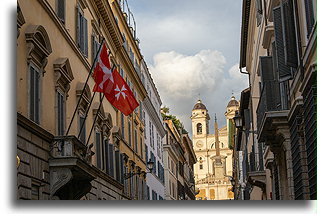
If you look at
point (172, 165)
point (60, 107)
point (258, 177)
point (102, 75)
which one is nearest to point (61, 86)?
point (60, 107)

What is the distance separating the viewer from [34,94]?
516 inches

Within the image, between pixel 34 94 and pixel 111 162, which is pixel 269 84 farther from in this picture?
pixel 111 162

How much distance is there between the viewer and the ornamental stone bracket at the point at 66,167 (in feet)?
44.7

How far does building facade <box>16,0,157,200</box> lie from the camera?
12.5 meters

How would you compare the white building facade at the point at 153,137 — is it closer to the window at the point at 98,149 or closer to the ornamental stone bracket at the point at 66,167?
the window at the point at 98,149

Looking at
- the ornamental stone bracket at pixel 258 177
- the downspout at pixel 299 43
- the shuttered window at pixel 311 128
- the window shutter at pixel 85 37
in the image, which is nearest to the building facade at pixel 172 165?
the ornamental stone bracket at pixel 258 177

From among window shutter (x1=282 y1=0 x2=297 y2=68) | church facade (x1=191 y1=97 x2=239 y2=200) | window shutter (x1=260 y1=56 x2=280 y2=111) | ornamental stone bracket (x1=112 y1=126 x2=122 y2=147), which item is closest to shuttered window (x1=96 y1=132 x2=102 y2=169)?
ornamental stone bracket (x1=112 y1=126 x2=122 y2=147)

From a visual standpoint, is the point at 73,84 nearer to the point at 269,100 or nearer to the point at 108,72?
the point at 108,72

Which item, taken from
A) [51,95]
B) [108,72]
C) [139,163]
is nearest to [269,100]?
[108,72]

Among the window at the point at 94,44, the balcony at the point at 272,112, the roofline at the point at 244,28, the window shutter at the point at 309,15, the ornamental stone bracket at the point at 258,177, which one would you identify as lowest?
the ornamental stone bracket at the point at 258,177

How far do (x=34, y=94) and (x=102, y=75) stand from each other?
8.06 feet

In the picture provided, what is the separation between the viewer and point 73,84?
16984 millimetres

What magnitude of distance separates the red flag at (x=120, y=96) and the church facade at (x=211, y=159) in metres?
90.4
